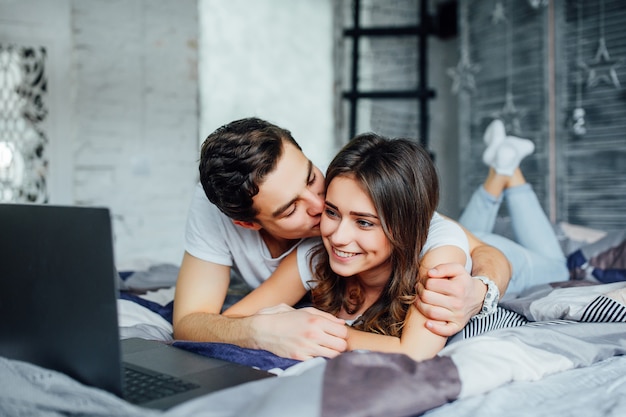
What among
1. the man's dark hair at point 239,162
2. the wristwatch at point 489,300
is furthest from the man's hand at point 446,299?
the man's dark hair at point 239,162

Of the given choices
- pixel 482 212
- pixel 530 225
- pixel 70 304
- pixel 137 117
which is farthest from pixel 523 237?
pixel 137 117

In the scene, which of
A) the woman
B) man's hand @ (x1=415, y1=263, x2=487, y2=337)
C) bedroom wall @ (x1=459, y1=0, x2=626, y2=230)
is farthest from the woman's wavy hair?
bedroom wall @ (x1=459, y1=0, x2=626, y2=230)

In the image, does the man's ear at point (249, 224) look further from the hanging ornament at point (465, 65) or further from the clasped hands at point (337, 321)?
the hanging ornament at point (465, 65)

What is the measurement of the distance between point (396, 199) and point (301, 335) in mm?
375

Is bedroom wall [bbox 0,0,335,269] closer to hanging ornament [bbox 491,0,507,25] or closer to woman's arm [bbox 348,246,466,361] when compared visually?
hanging ornament [bbox 491,0,507,25]

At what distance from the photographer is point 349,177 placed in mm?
1412

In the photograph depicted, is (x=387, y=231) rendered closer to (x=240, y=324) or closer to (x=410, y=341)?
(x=410, y=341)

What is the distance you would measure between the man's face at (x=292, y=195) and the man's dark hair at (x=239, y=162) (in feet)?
0.07

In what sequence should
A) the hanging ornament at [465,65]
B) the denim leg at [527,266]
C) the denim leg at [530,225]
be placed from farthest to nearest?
the hanging ornament at [465,65]
the denim leg at [530,225]
the denim leg at [527,266]

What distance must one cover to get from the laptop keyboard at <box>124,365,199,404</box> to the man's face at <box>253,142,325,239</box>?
1.98 feet

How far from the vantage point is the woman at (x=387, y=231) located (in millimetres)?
1350

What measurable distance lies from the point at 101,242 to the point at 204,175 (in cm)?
80

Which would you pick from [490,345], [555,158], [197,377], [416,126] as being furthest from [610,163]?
[197,377]

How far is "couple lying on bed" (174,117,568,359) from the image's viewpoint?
1256 millimetres
